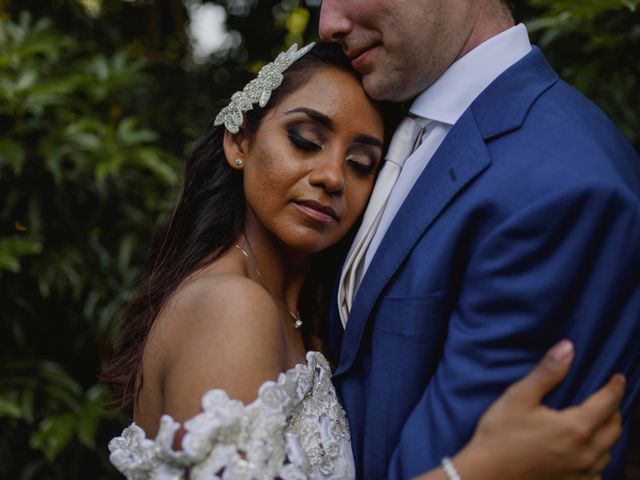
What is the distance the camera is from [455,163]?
2049mm

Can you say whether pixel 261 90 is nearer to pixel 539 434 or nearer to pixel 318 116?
pixel 318 116

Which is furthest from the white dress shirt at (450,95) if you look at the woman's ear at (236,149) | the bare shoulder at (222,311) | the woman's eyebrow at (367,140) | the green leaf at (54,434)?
the green leaf at (54,434)

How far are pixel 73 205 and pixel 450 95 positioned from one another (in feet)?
7.95

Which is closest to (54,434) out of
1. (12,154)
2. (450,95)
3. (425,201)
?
(12,154)

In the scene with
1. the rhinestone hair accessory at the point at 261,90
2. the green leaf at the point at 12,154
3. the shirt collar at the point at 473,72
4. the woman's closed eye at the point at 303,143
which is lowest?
the shirt collar at the point at 473,72

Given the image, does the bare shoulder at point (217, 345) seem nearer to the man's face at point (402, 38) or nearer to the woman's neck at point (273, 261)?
the woman's neck at point (273, 261)

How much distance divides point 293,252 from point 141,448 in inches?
31.5

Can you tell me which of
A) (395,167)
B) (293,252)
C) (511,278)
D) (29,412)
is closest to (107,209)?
(29,412)

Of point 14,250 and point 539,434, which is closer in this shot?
point 539,434

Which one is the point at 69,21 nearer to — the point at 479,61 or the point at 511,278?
the point at 479,61

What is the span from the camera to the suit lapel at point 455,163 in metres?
2.02

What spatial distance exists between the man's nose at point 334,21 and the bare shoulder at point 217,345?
786 mm

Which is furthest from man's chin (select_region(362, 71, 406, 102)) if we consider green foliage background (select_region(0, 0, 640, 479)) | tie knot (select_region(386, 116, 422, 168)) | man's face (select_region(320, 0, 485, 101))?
green foliage background (select_region(0, 0, 640, 479))

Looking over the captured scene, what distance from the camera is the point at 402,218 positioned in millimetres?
2141
